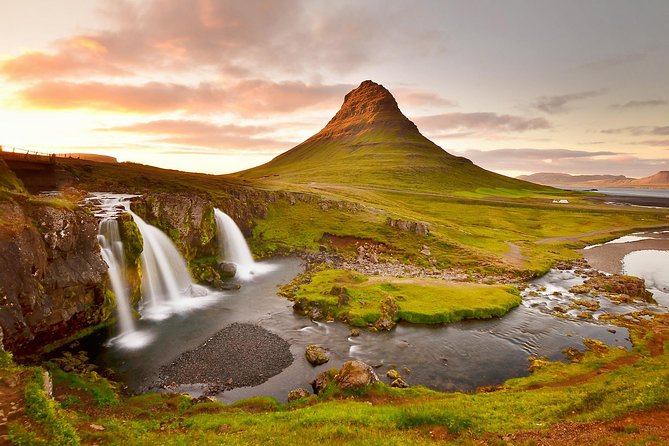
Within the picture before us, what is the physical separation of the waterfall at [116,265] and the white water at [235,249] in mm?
23098

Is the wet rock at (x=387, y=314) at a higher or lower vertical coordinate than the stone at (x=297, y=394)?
higher

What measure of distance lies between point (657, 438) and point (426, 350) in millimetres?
24115

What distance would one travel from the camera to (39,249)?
34.1m

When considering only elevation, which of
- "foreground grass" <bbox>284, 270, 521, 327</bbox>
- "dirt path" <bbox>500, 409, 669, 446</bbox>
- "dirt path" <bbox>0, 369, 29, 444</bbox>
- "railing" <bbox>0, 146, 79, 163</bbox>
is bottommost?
"foreground grass" <bbox>284, 270, 521, 327</bbox>

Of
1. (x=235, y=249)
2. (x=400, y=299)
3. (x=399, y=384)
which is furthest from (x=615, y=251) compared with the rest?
(x=235, y=249)

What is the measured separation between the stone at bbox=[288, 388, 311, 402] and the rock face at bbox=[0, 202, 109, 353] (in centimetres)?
2409

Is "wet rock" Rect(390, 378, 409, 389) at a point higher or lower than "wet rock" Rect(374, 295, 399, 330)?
lower

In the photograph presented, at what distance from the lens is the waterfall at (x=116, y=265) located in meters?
43.4

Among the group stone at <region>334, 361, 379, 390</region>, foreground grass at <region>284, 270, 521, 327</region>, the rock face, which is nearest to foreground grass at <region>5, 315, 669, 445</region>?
stone at <region>334, 361, 379, 390</region>

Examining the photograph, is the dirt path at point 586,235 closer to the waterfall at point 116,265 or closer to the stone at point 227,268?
the stone at point 227,268

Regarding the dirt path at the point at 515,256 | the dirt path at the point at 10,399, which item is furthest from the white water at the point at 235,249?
the dirt path at the point at 515,256

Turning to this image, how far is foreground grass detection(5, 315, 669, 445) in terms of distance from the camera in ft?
61.8

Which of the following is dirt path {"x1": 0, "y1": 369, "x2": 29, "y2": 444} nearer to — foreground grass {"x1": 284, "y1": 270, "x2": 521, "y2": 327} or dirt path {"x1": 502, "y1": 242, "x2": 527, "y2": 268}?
foreground grass {"x1": 284, "y1": 270, "x2": 521, "y2": 327}

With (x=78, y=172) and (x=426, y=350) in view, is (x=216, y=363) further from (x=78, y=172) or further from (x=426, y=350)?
(x=78, y=172)
